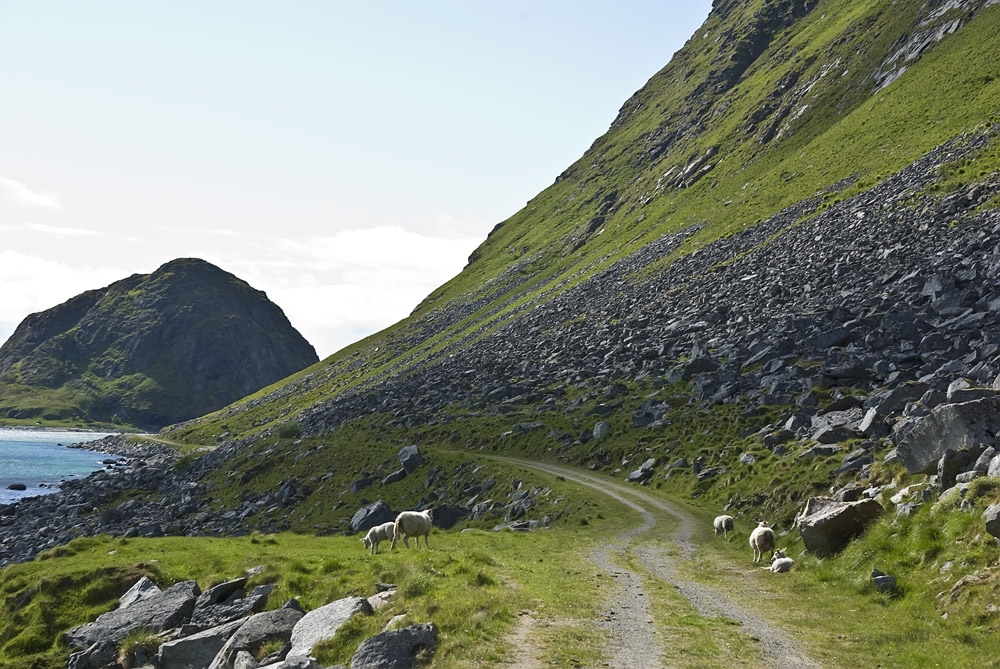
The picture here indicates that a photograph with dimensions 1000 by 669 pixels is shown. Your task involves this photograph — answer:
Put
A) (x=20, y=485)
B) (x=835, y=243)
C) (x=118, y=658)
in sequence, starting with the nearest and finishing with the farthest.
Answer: (x=118, y=658) → (x=835, y=243) → (x=20, y=485)

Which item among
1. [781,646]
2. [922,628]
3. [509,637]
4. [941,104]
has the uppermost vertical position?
[941,104]

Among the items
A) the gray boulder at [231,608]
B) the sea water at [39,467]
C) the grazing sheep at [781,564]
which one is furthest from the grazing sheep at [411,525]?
the sea water at [39,467]

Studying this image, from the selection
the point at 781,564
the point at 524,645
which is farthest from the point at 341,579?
the point at 781,564

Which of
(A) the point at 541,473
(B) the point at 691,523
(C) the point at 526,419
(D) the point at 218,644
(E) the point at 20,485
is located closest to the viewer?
(D) the point at 218,644

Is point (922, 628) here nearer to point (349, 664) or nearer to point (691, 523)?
point (349, 664)

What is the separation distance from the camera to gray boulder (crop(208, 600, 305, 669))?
19.6 m

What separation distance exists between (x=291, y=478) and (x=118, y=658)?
5254 centimetres

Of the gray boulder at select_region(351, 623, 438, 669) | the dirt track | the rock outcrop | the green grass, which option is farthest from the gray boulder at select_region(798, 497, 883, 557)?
the gray boulder at select_region(351, 623, 438, 669)

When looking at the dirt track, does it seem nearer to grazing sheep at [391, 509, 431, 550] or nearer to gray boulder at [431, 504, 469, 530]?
grazing sheep at [391, 509, 431, 550]

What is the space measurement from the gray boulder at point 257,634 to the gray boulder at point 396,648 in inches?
181

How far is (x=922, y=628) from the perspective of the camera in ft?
56.2

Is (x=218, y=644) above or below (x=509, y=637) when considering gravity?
above

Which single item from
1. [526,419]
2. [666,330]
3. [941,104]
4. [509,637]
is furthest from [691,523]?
[941,104]

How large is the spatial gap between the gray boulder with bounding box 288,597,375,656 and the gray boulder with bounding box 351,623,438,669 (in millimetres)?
2441
